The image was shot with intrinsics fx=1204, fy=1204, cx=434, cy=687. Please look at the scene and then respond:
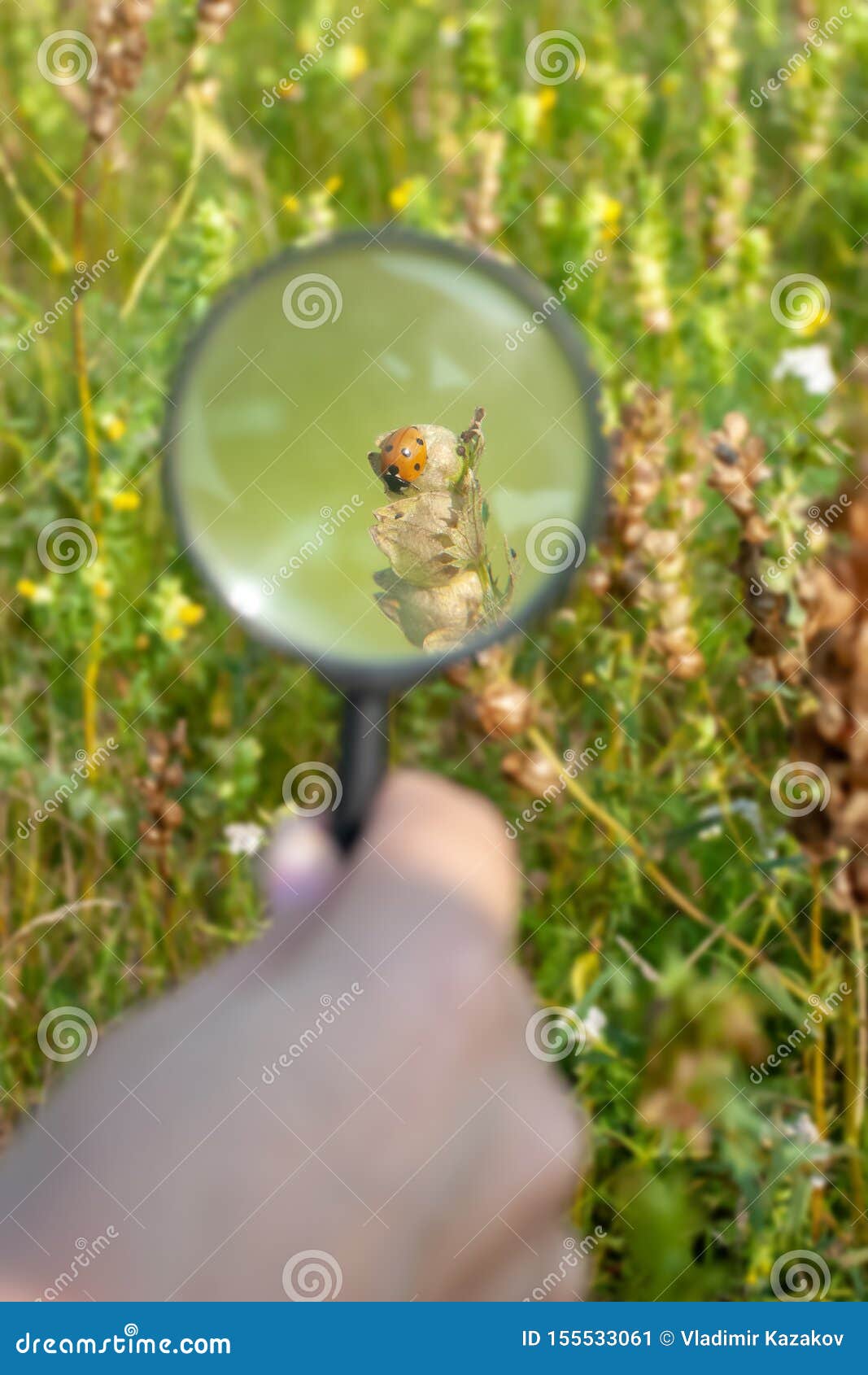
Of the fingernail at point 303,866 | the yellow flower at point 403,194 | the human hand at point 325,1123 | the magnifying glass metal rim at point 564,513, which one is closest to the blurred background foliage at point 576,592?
the yellow flower at point 403,194

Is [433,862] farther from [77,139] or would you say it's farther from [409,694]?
[77,139]

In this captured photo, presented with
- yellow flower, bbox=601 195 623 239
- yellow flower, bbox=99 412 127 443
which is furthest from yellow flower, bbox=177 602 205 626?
yellow flower, bbox=601 195 623 239

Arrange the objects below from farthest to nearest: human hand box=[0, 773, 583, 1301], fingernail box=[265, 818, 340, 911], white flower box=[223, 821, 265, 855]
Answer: white flower box=[223, 821, 265, 855], fingernail box=[265, 818, 340, 911], human hand box=[0, 773, 583, 1301]

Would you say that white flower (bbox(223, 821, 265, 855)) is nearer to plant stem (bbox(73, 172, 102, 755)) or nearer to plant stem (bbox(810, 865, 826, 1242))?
plant stem (bbox(73, 172, 102, 755))

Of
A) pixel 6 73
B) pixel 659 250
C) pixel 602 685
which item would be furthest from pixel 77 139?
pixel 602 685

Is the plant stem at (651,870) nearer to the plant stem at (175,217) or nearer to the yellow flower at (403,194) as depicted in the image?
the plant stem at (175,217)

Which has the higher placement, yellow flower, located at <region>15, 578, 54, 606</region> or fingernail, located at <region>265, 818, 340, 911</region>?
fingernail, located at <region>265, 818, 340, 911</region>

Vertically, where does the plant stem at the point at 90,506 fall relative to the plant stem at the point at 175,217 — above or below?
below
